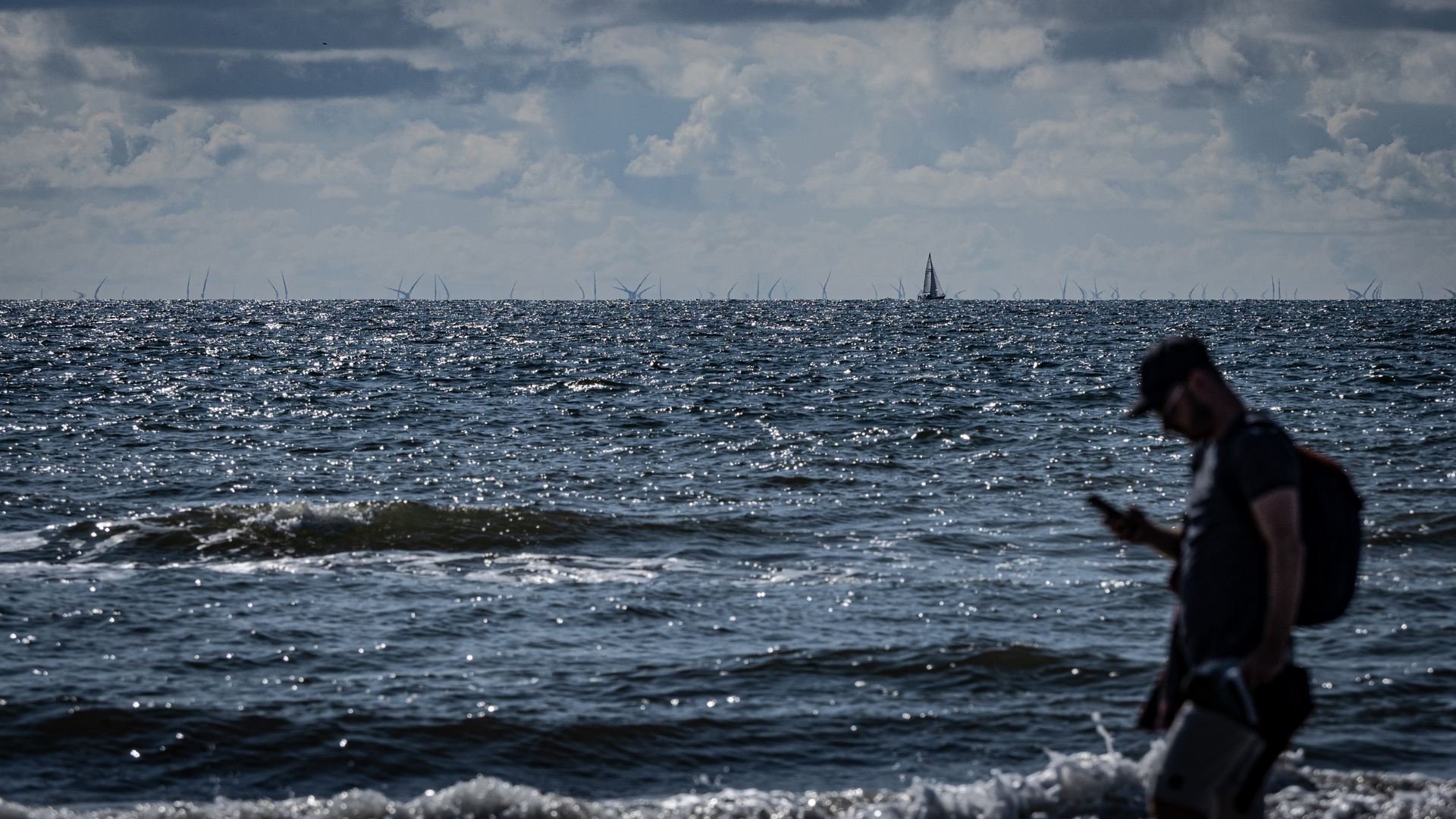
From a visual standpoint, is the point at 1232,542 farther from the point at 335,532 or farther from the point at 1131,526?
the point at 335,532

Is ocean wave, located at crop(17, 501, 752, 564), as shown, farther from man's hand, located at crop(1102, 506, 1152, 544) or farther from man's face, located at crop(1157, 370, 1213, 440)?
man's face, located at crop(1157, 370, 1213, 440)

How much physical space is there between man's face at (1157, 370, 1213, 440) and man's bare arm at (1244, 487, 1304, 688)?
0.39m

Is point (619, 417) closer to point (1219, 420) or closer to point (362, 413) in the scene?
point (362, 413)

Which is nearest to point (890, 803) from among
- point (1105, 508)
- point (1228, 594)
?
point (1105, 508)

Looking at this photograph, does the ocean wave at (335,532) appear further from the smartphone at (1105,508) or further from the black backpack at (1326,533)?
the black backpack at (1326,533)

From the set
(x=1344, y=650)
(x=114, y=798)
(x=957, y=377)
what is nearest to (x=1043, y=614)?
(x=1344, y=650)

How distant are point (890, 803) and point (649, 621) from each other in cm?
448

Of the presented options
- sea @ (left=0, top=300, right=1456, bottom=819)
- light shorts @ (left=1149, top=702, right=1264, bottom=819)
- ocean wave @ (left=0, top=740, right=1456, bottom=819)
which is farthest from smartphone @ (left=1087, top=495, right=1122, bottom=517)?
sea @ (left=0, top=300, right=1456, bottom=819)

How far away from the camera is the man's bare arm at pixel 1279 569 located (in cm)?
384

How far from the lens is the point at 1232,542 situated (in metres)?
4.05

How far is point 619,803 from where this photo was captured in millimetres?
6840

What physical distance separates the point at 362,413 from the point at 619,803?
1028 inches

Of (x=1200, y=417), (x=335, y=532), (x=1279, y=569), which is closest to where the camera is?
(x=1279, y=569)

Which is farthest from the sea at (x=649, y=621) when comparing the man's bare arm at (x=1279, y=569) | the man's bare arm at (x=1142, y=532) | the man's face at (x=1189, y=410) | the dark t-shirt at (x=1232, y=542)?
the man's face at (x=1189, y=410)
